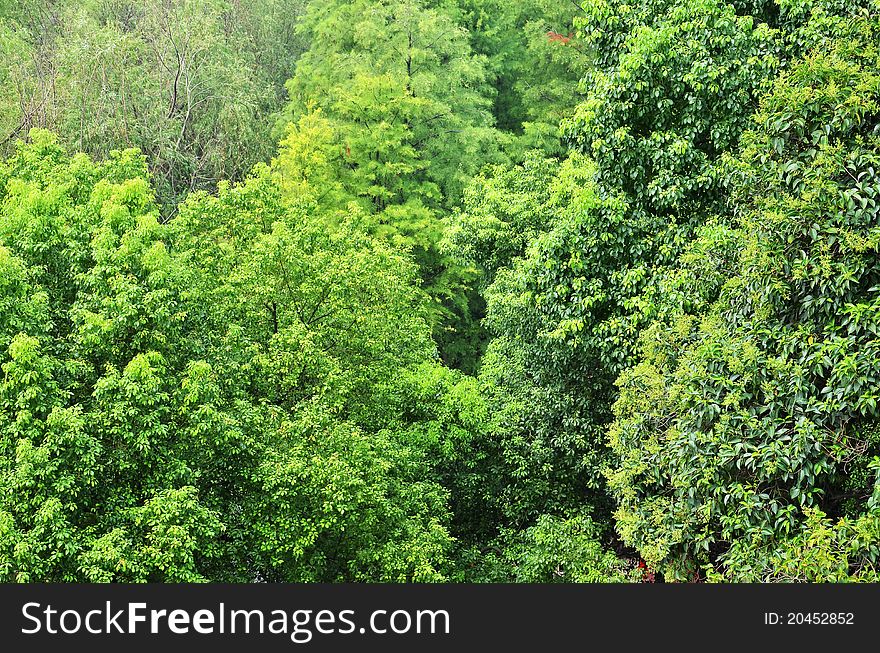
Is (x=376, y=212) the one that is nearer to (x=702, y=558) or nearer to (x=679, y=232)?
(x=679, y=232)

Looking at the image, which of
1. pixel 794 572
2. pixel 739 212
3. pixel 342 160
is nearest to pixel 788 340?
pixel 794 572

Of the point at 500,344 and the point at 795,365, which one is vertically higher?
the point at 500,344

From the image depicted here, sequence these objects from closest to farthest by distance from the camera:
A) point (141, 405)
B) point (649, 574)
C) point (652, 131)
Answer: point (649, 574) → point (141, 405) → point (652, 131)

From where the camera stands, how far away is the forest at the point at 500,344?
1030cm

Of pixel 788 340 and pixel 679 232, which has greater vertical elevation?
pixel 679 232

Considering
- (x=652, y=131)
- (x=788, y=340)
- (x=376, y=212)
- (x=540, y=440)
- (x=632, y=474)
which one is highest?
(x=376, y=212)

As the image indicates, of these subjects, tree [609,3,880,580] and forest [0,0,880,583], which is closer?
tree [609,3,880,580]

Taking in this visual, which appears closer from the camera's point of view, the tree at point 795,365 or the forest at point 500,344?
the tree at point 795,365

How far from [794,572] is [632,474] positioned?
10.8 ft

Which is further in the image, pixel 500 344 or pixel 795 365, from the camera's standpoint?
pixel 500 344

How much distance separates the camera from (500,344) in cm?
2348

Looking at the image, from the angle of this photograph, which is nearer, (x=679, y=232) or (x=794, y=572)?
(x=794, y=572)

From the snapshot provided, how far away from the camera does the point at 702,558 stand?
11.8 meters

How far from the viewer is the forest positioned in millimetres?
10305
